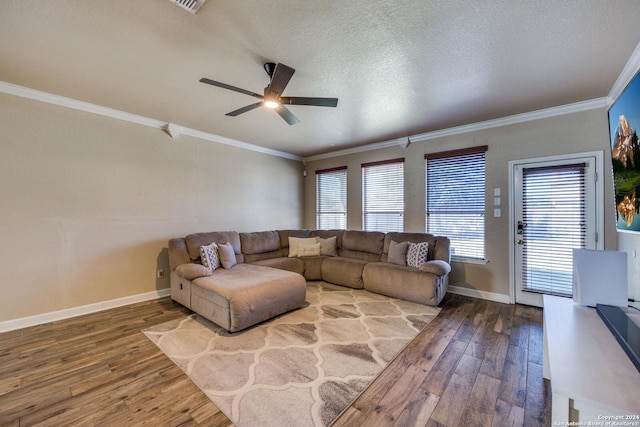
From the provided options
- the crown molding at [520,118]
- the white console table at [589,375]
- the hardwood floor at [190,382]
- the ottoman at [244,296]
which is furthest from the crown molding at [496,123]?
the ottoman at [244,296]

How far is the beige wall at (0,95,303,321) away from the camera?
279 centimetres

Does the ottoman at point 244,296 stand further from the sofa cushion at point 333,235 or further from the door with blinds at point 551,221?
the door with blinds at point 551,221

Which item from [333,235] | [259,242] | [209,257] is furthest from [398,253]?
[209,257]

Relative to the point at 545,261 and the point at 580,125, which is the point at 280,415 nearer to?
the point at 545,261

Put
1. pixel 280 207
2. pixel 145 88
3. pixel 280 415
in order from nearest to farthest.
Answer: pixel 280 415
pixel 145 88
pixel 280 207

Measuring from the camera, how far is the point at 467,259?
394 centimetres

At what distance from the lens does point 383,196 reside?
4918 mm

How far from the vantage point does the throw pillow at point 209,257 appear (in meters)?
3.48

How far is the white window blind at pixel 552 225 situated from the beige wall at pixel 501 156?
0.20 meters

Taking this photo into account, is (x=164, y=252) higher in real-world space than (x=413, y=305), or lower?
higher

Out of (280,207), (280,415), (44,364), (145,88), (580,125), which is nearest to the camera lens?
(280,415)

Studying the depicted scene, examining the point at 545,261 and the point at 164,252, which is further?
the point at 164,252

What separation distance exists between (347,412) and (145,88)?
3.50 m

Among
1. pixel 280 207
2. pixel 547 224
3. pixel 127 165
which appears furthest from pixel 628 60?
pixel 127 165
